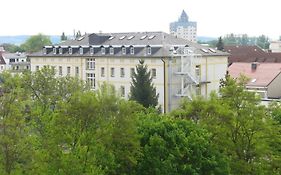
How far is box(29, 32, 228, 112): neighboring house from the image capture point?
201ft

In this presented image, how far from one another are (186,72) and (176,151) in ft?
115

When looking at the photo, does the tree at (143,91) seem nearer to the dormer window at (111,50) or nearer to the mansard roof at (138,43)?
the mansard roof at (138,43)

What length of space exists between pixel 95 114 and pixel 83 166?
230cm

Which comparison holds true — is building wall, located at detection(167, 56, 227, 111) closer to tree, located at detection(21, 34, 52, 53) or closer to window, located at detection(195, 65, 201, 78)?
window, located at detection(195, 65, 201, 78)

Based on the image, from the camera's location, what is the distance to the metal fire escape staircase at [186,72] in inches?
2392

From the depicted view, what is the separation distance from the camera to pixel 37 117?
2575 centimetres

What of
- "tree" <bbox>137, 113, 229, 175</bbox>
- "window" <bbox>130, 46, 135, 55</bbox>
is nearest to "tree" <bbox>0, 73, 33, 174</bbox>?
"tree" <bbox>137, 113, 229, 175</bbox>

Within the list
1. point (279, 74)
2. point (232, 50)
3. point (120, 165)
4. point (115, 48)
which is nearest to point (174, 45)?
point (115, 48)

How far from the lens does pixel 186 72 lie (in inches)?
2398

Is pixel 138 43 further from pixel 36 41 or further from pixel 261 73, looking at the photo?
pixel 36 41

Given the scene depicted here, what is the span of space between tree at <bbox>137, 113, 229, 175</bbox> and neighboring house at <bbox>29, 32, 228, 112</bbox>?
3230 centimetres

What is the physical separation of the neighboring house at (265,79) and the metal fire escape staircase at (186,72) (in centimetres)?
647

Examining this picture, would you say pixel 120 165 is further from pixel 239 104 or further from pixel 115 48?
pixel 115 48

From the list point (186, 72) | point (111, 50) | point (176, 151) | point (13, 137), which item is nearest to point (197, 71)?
point (186, 72)
